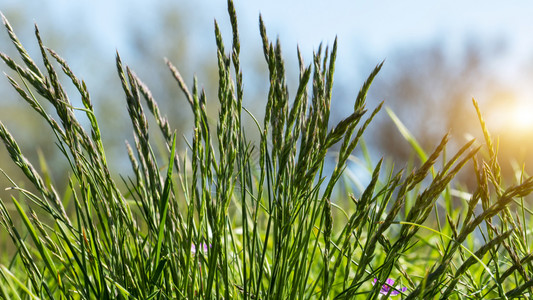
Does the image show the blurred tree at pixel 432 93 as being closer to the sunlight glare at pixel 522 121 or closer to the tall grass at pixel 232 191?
the sunlight glare at pixel 522 121

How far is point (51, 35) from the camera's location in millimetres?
21656

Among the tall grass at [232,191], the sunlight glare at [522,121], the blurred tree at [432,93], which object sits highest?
the blurred tree at [432,93]

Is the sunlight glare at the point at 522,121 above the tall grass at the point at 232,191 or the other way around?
above

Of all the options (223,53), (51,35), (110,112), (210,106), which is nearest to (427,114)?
(210,106)

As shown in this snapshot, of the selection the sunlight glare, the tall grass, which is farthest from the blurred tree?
the tall grass

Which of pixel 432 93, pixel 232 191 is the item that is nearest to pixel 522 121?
pixel 432 93

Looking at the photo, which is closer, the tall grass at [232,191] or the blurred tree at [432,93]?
the tall grass at [232,191]

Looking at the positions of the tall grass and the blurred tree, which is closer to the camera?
the tall grass

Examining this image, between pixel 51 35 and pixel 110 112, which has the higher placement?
pixel 51 35

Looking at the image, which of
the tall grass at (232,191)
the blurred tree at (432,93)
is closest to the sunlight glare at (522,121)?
the blurred tree at (432,93)

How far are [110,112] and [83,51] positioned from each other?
8.90 feet

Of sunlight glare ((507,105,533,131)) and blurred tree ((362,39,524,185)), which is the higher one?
blurred tree ((362,39,524,185))

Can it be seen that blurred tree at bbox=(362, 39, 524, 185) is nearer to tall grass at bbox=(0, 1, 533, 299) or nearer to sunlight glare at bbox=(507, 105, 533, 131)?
sunlight glare at bbox=(507, 105, 533, 131)

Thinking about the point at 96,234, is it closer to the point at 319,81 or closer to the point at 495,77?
the point at 319,81
